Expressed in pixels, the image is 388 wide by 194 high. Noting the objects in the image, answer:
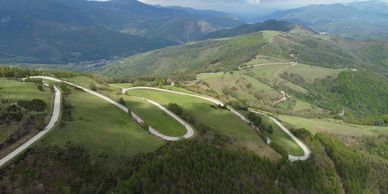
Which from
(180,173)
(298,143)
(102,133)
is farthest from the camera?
(298,143)

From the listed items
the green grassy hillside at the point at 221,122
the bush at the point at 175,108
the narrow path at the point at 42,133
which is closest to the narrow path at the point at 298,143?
the green grassy hillside at the point at 221,122

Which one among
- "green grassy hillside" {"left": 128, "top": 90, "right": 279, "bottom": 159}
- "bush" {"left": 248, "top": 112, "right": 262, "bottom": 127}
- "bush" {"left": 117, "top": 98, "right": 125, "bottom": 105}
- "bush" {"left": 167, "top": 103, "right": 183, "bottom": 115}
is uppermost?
"bush" {"left": 117, "top": 98, "right": 125, "bottom": 105}

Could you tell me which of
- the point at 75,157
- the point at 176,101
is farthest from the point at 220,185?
the point at 176,101

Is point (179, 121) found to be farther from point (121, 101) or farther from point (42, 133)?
point (42, 133)

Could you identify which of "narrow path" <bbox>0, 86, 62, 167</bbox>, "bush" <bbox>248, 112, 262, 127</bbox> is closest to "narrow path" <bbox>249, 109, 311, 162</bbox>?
"bush" <bbox>248, 112, 262, 127</bbox>

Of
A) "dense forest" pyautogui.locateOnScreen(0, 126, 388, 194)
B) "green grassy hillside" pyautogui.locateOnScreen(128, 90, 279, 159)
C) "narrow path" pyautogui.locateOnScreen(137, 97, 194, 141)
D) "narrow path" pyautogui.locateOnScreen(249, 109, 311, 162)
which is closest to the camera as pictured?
"dense forest" pyautogui.locateOnScreen(0, 126, 388, 194)

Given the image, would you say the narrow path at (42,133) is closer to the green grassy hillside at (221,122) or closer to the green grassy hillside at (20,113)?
the green grassy hillside at (20,113)

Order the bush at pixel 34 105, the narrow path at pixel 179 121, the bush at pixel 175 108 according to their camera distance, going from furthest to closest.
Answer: the bush at pixel 175 108
the narrow path at pixel 179 121
the bush at pixel 34 105

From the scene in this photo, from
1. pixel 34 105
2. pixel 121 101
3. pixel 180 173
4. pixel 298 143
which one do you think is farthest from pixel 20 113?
pixel 298 143

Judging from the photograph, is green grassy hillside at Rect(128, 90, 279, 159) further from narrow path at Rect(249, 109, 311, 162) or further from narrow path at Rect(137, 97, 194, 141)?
narrow path at Rect(249, 109, 311, 162)

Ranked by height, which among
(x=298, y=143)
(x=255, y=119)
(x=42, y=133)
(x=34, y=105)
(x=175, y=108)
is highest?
(x=34, y=105)

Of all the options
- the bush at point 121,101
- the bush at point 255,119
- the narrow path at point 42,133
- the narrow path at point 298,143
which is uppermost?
the narrow path at point 42,133

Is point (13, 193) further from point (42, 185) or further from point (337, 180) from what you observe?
point (337, 180)
